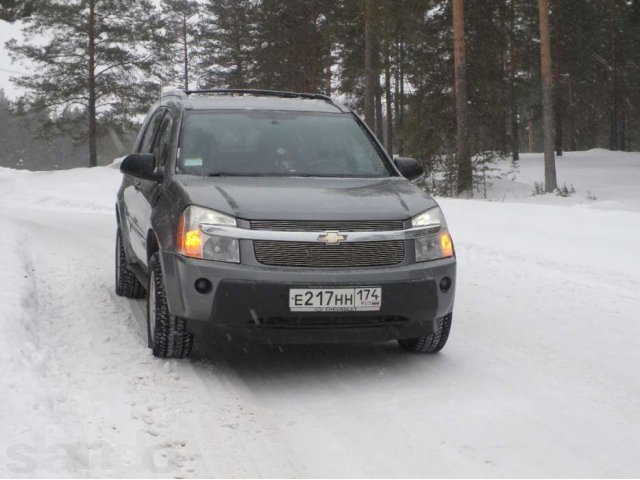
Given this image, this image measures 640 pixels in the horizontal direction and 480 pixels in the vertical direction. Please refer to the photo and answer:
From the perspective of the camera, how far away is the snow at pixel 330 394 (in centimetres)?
366

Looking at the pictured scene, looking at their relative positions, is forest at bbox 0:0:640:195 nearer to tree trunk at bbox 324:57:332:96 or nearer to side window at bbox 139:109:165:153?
tree trunk at bbox 324:57:332:96

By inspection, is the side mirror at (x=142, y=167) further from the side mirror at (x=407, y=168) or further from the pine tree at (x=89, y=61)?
the pine tree at (x=89, y=61)

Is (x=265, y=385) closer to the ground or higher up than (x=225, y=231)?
closer to the ground

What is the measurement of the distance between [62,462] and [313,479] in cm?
112

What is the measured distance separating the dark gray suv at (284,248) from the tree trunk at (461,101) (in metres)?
17.1

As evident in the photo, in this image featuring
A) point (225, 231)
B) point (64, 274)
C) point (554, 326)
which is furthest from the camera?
point (64, 274)

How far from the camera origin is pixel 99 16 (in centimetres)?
4119

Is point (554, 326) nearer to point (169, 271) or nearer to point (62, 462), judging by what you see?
point (169, 271)

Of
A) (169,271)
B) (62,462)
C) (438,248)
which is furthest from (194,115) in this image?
(62,462)

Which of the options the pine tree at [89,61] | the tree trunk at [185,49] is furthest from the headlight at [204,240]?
the tree trunk at [185,49]

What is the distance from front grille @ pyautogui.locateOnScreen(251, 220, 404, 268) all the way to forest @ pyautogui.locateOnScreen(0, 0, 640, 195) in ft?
59.6

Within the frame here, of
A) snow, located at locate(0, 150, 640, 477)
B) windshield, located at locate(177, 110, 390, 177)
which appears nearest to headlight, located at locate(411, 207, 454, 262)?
snow, located at locate(0, 150, 640, 477)

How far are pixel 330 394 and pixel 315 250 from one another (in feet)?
2.89

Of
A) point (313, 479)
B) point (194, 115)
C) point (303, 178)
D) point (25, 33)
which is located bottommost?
point (313, 479)
